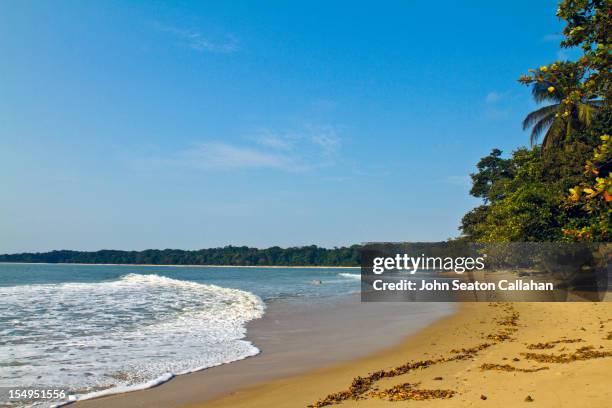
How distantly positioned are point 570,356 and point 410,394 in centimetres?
327

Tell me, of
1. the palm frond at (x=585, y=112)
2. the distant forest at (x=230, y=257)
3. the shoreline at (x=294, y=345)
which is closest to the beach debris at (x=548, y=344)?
the shoreline at (x=294, y=345)

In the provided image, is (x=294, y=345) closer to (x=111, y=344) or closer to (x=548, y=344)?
(x=111, y=344)

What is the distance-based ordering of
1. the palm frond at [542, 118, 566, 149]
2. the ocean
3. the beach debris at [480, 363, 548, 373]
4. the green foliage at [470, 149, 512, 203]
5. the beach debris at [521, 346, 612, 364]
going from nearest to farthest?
the beach debris at [480, 363, 548, 373] < the beach debris at [521, 346, 612, 364] < the ocean < the palm frond at [542, 118, 566, 149] < the green foliage at [470, 149, 512, 203]

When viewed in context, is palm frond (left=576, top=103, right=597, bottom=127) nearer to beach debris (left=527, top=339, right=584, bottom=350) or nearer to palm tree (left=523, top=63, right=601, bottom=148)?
palm tree (left=523, top=63, right=601, bottom=148)

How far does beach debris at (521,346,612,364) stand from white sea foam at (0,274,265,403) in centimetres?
581

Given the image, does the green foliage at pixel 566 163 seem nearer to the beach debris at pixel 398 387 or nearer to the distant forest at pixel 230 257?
the beach debris at pixel 398 387

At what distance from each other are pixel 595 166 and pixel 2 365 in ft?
34.4

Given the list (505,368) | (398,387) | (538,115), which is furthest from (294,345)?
(538,115)

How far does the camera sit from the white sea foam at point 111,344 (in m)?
8.11

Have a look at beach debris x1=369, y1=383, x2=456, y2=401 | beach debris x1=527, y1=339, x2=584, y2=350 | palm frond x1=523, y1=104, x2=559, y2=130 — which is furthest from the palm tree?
beach debris x1=369, y1=383, x2=456, y2=401

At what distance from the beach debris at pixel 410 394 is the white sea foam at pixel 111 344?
3918 mm

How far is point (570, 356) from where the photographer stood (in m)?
7.49

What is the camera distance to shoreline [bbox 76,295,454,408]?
7191mm

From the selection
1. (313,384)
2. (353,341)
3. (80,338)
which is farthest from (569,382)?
(80,338)
